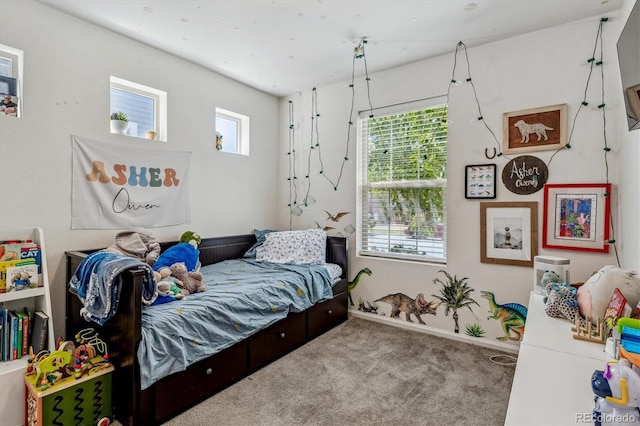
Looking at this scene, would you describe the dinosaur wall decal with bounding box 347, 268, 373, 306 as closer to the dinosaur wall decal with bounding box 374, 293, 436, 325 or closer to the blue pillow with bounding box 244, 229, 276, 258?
the dinosaur wall decal with bounding box 374, 293, 436, 325

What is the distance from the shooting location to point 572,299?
171 centimetres

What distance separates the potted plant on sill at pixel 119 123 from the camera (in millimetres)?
2547

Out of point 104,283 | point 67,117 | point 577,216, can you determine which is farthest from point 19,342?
point 577,216

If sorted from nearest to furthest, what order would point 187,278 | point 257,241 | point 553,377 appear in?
point 553,377 < point 187,278 < point 257,241

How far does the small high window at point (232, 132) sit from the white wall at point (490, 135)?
2.80ft

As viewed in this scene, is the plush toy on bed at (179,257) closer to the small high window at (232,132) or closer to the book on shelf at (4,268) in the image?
the book on shelf at (4,268)

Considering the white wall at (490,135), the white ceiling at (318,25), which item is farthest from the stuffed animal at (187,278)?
the white ceiling at (318,25)

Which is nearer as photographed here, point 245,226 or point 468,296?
point 468,296

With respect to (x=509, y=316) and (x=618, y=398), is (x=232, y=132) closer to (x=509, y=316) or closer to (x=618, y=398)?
(x=509, y=316)

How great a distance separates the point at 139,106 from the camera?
9.20 ft

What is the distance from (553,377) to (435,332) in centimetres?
193

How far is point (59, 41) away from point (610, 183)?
152 inches

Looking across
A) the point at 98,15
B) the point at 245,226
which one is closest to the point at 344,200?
the point at 245,226

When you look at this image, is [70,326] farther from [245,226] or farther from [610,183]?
[610,183]
